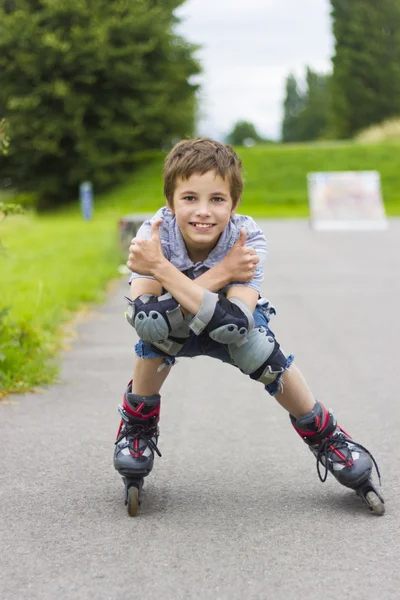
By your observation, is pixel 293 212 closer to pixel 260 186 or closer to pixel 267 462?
pixel 260 186

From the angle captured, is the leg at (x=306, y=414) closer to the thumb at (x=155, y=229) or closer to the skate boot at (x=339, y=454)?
the skate boot at (x=339, y=454)

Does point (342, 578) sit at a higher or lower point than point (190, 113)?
higher

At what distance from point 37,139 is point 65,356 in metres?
32.2

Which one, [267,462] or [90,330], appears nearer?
[267,462]

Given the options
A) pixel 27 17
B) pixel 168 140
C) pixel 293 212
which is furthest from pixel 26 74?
pixel 293 212

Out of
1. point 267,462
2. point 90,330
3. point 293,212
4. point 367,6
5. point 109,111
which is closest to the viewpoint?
point 267,462

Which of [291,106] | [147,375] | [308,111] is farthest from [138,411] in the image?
[291,106]

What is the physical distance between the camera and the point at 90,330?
8.44m

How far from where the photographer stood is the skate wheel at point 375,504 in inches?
138

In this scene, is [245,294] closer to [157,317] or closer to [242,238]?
[242,238]

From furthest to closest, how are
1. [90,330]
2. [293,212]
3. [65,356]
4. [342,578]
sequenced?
[293,212], [90,330], [65,356], [342,578]

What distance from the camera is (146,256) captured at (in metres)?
3.33

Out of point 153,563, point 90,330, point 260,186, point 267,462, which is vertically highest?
point 153,563

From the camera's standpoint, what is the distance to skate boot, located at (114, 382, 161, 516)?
3574mm
